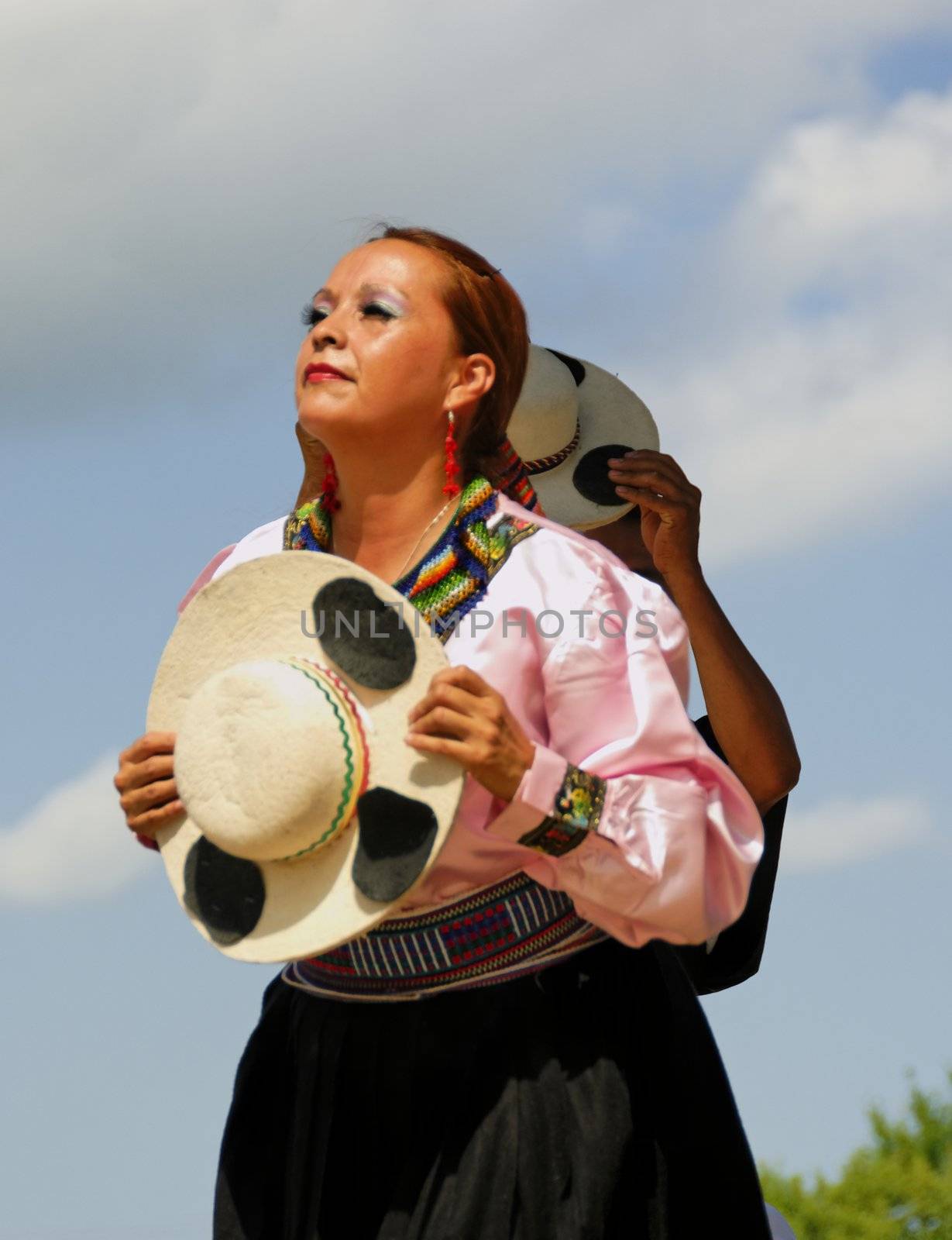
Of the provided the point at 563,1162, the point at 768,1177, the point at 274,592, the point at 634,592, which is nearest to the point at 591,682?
the point at 634,592

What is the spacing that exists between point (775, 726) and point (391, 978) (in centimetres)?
121

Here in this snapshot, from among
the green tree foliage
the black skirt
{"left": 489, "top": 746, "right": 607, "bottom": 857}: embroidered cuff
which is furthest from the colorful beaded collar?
the green tree foliage

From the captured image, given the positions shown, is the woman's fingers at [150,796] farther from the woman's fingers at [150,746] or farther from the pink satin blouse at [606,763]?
the pink satin blouse at [606,763]

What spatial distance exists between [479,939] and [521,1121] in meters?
0.29

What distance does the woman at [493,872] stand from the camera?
306 centimetres

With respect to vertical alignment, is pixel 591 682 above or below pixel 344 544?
below

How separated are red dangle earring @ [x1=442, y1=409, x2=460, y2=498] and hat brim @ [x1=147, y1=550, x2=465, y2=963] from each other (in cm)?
38

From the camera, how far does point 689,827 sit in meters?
3.06

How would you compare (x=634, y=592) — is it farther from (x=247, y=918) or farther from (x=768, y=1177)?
(x=768, y=1177)

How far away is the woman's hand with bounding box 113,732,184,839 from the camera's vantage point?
3289 millimetres

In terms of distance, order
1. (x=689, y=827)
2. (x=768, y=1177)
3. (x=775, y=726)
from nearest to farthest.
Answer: (x=689, y=827)
(x=775, y=726)
(x=768, y=1177)

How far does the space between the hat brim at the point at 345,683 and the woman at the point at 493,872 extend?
0.23 ft

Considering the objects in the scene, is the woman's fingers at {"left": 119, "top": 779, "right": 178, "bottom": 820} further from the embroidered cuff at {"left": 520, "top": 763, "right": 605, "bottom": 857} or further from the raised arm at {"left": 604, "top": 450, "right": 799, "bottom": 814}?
the raised arm at {"left": 604, "top": 450, "right": 799, "bottom": 814}

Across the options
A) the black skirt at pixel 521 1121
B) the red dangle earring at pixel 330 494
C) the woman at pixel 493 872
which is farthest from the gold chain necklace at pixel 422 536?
the black skirt at pixel 521 1121
